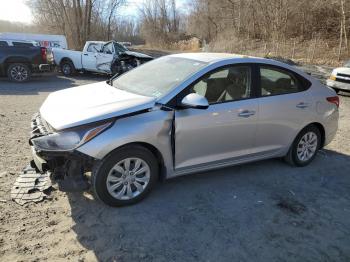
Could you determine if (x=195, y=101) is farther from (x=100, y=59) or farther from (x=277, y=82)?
(x=100, y=59)

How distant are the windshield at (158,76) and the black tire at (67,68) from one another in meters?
12.3

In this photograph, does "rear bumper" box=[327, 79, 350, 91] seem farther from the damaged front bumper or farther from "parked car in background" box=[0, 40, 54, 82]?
the damaged front bumper

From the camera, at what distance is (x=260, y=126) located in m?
5.17

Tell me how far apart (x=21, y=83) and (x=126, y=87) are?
34.3ft

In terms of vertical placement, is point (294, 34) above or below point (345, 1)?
below

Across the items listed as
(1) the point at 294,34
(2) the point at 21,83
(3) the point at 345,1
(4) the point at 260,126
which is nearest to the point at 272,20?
(1) the point at 294,34

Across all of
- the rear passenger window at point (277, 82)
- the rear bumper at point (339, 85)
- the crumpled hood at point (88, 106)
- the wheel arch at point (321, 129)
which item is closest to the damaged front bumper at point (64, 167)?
the crumpled hood at point (88, 106)

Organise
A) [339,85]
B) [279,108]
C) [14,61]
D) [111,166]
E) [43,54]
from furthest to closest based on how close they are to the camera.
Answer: [43,54] < [14,61] < [339,85] < [279,108] < [111,166]

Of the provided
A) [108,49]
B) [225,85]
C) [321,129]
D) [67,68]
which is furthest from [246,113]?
[67,68]

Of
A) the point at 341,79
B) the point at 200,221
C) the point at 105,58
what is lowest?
the point at 200,221

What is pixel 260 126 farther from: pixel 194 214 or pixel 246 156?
pixel 194 214

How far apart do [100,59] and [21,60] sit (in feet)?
10.8

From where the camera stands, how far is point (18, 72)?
1425 centimetres

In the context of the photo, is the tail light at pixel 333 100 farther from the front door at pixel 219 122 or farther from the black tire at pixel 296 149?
the front door at pixel 219 122
